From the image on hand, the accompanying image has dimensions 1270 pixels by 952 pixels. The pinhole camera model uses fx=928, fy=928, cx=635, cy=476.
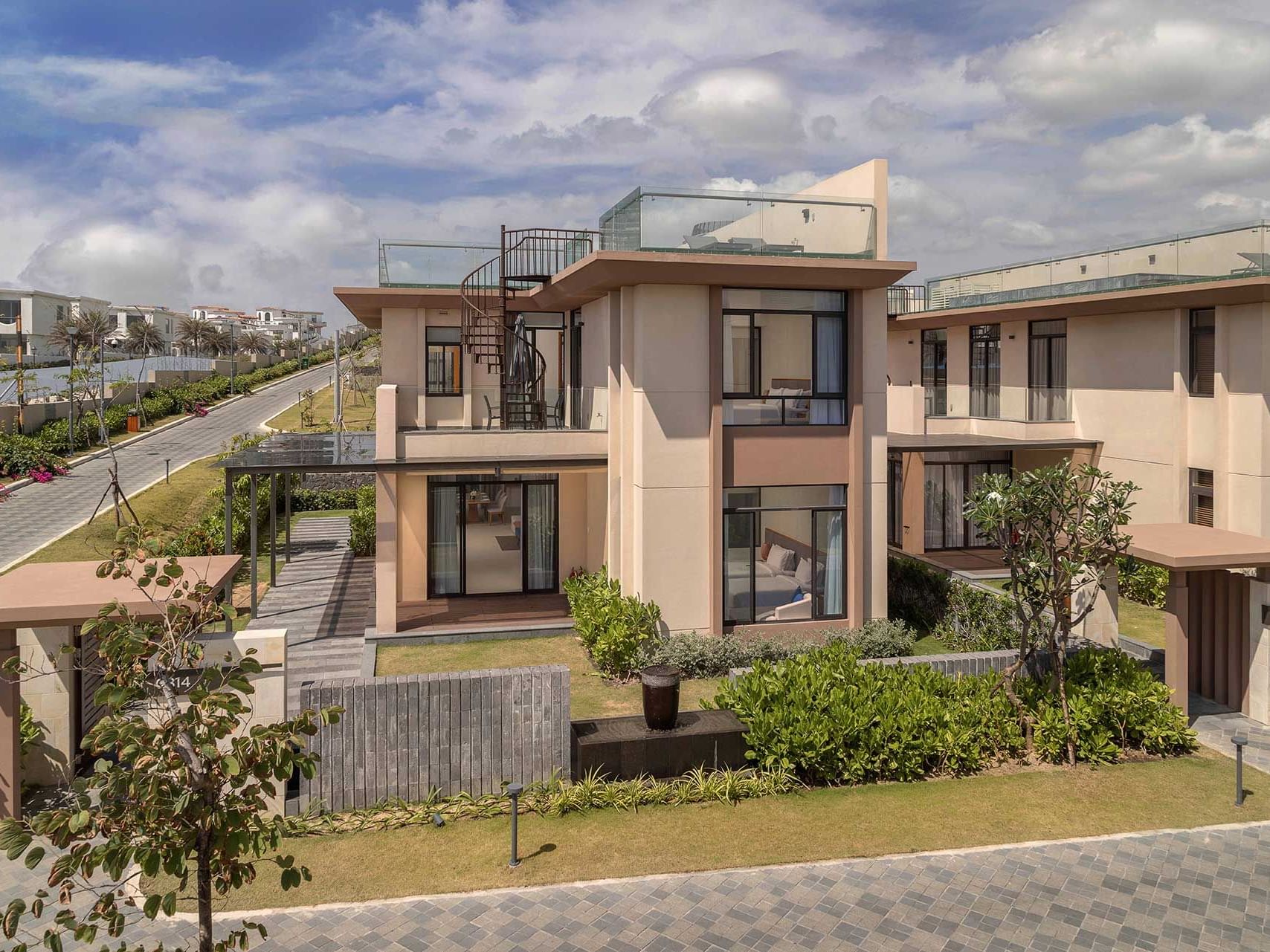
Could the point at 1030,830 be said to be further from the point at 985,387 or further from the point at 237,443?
the point at 237,443

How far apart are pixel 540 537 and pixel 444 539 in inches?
76.8

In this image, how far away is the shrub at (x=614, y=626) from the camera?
14094 millimetres

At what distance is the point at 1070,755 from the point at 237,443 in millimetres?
31417

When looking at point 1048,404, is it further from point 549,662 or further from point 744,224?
point 549,662

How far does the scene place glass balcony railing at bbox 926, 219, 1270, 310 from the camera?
683 inches

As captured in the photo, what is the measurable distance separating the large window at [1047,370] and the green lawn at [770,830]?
1311cm

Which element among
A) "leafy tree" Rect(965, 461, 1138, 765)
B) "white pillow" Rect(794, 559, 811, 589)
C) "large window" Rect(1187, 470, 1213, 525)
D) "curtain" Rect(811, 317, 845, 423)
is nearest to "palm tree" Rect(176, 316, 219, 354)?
"curtain" Rect(811, 317, 845, 423)

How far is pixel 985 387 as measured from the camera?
24.8m

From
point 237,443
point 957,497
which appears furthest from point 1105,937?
point 237,443

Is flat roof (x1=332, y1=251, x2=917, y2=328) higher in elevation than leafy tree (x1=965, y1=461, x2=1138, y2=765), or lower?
higher

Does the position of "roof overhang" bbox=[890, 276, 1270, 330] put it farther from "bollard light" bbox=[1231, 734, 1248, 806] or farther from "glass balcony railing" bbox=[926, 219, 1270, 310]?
"bollard light" bbox=[1231, 734, 1248, 806]

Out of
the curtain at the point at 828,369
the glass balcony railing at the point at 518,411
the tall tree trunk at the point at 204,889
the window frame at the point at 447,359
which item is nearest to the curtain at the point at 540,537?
the glass balcony railing at the point at 518,411

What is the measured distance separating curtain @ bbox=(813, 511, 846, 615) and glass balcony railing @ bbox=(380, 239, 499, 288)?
8.87 meters

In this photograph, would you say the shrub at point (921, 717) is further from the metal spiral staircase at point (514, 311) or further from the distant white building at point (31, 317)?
the distant white building at point (31, 317)
